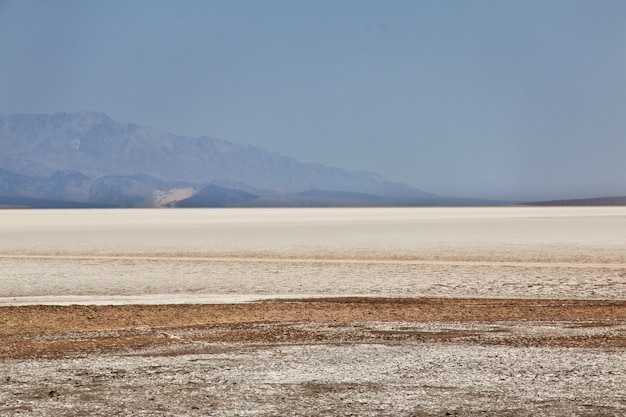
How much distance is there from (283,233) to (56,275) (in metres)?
20.2

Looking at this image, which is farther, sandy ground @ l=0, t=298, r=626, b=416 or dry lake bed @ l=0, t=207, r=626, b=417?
dry lake bed @ l=0, t=207, r=626, b=417

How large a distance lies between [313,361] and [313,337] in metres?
1.74

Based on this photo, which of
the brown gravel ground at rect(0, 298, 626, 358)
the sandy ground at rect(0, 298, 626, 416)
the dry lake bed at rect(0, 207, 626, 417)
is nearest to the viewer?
the sandy ground at rect(0, 298, 626, 416)

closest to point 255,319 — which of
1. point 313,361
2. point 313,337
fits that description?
point 313,337

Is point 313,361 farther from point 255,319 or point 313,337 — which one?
point 255,319

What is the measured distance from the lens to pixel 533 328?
12.1 metres

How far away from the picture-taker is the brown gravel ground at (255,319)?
11031 mm

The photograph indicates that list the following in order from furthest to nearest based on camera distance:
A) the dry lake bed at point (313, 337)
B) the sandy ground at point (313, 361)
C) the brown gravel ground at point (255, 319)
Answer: the brown gravel ground at point (255, 319), the dry lake bed at point (313, 337), the sandy ground at point (313, 361)

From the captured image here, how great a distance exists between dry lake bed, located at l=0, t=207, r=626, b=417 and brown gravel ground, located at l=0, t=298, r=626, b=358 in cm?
3

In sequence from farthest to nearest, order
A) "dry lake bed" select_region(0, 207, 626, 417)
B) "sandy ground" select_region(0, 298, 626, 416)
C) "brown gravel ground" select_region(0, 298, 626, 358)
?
"brown gravel ground" select_region(0, 298, 626, 358), "dry lake bed" select_region(0, 207, 626, 417), "sandy ground" select_region(0, 298, 626, 416)

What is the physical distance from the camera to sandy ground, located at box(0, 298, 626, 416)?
7664 millimetres

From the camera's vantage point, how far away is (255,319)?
13.3 metres

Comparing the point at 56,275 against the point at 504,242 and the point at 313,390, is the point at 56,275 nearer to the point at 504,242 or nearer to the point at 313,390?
the point at 313,390

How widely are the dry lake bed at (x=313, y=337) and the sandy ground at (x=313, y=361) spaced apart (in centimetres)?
3
